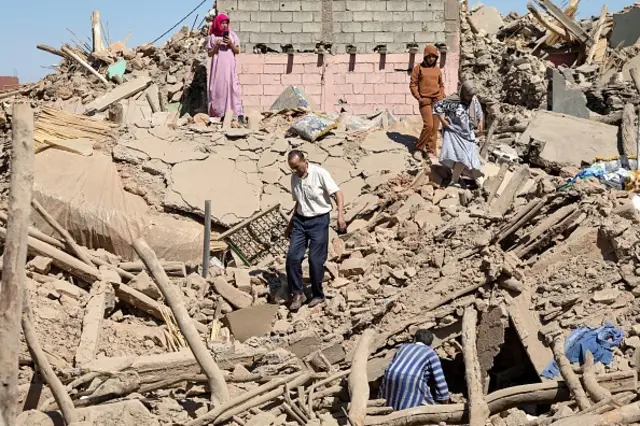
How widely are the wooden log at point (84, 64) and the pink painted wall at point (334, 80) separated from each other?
2109 millimetres

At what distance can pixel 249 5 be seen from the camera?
13500mm

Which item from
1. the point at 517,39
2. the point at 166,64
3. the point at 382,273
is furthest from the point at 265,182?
the point at 517,39

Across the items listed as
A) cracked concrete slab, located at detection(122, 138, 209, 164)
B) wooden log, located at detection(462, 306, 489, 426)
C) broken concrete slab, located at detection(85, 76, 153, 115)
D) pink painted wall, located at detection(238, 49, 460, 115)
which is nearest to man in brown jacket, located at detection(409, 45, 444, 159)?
cracked concrete slab, located at detection(122, 138, 209, 164)

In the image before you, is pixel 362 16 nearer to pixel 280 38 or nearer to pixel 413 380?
pixel 280 38

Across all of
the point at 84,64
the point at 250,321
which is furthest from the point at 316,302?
the point at 84,64

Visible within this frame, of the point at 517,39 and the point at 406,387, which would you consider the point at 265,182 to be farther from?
the point at 517,39

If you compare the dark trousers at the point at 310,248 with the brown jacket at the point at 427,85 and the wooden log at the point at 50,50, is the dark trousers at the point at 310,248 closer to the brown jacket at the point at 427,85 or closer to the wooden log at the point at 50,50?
the brown jacket at the point at 427,85

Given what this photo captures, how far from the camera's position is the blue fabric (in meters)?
5.88

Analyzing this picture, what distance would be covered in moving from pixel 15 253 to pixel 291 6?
9515mm

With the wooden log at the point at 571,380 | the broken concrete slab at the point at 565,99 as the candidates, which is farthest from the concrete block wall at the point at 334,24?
the wooden log at the point at 571,380

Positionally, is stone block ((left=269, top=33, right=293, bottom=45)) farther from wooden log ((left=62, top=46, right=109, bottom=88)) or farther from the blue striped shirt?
the blue striped shirt

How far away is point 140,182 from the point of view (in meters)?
9.55

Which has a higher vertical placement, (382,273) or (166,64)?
(166,64)

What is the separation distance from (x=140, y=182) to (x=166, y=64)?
541 cm
